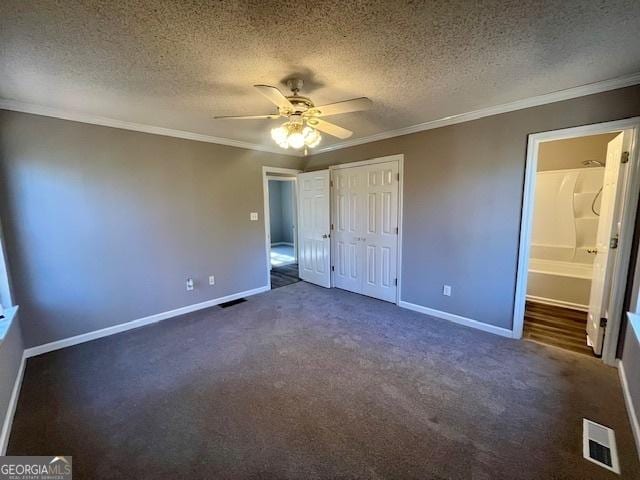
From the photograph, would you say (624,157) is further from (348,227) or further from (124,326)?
(124,326)

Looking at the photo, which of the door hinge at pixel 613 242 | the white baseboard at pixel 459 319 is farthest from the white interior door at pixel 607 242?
the white baseboard at pixel 459 319

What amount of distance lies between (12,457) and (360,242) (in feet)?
12.3

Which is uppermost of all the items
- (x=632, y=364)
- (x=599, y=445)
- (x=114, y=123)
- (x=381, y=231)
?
(x=114, y=123)

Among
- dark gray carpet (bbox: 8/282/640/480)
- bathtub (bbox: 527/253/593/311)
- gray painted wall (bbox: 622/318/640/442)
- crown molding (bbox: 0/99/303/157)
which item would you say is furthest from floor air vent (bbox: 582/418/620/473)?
crown molding (bbox: 0/99/303/157)

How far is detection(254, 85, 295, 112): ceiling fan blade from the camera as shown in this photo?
1.66 meters

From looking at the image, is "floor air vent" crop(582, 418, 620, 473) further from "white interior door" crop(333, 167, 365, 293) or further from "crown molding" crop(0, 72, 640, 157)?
"white interior door" crop(333, 167, 365, 293)

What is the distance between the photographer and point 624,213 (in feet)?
7.20

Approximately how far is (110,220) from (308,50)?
2.77 m

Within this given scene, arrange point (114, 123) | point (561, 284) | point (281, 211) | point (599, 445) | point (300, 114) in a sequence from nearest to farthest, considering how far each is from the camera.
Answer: point (599, 445)
point (300, 114)
point (114, 123)
point (561, 284)
point (281, 211)

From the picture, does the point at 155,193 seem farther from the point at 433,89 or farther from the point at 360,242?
the point at 433,89

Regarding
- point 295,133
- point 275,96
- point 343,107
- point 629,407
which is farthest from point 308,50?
point 629,407

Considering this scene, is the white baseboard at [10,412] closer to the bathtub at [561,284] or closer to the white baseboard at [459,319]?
the white baseboard at [459,319]

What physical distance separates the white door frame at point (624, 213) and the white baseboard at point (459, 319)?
16.8 inches

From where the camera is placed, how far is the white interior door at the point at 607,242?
227 cm
